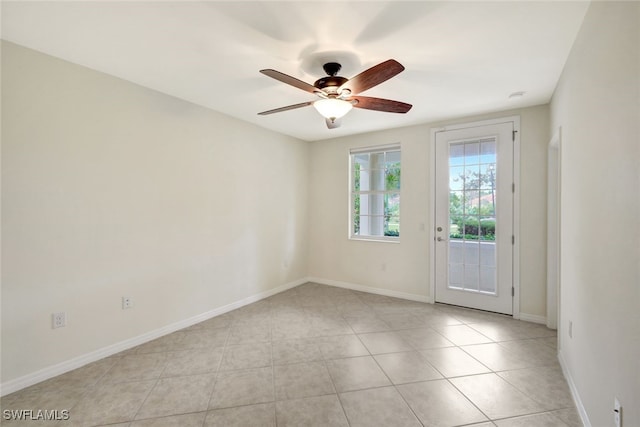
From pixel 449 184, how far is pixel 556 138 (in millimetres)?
1333

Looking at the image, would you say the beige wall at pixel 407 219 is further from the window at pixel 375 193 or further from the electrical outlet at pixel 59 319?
the electrical outlet at pixel 59 319

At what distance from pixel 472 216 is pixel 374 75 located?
103 inches

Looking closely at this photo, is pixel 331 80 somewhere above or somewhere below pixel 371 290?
above

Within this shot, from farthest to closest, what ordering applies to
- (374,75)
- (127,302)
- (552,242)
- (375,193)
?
(375,193) < (552,242) < (127,302) < (374,75)

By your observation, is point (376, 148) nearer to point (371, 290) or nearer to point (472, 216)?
point (472, 216)

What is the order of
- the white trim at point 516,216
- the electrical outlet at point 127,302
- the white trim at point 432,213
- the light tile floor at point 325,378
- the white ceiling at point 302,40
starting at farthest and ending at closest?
the white trim at point 432,213, the white trim at point 516,216, the electrical outlet at point 127,302, the light tile floor at point 325,378, the white ceiling at point 302,40

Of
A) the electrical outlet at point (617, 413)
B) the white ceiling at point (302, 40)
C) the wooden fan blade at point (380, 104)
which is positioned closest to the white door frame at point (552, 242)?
the white ceiling at point (302, 40)

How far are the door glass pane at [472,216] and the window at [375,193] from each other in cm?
82

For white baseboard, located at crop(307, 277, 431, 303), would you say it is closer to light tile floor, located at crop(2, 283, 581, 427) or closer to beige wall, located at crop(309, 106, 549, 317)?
beige wall, located at crop(309, 106, 549, 317)

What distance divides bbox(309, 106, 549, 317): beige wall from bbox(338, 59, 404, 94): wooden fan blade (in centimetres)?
226

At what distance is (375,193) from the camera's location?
15.3 feet

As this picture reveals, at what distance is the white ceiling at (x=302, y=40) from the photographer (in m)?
1.74

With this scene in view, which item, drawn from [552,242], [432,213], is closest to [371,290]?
[432,213]

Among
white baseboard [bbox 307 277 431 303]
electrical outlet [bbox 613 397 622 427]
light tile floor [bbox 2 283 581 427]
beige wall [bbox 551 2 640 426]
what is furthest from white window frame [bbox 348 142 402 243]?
electrical outlet [bbox 613 397 622 427]
